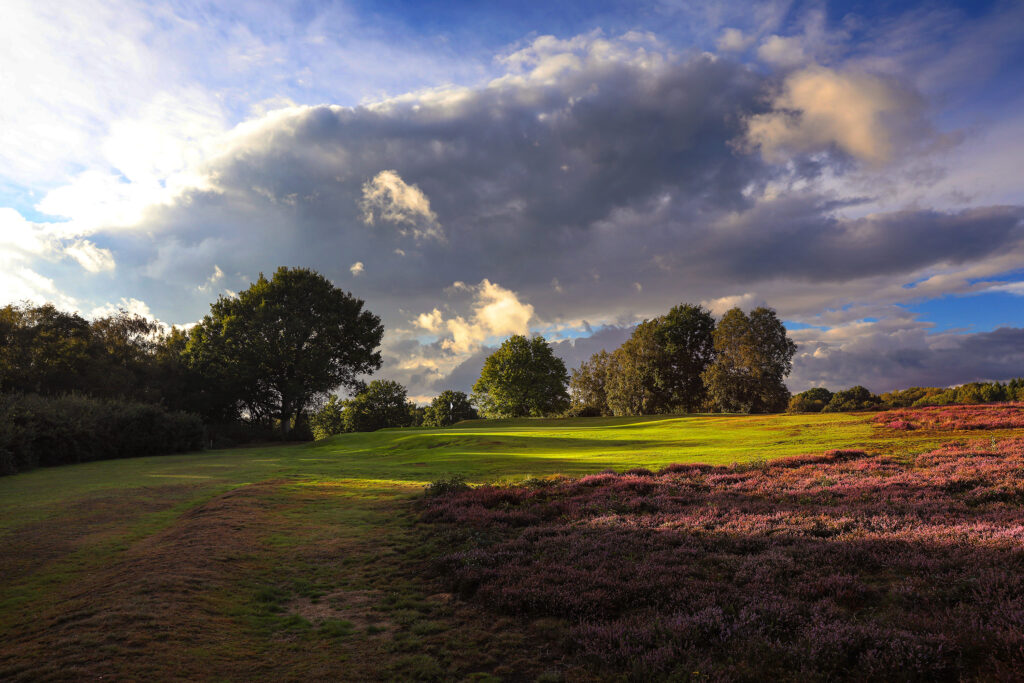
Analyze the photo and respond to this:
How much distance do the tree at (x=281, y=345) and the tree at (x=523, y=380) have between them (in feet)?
88.9

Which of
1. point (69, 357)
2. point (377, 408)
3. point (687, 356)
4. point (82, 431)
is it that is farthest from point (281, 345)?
point (687, 356)

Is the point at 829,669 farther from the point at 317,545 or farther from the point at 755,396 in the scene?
the point at 755,396

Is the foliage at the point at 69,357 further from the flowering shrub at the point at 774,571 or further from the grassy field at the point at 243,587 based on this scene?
the flowering shrub at the point at 774,571

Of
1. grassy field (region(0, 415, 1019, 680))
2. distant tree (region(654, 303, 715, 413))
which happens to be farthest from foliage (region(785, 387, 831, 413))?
grassy field (region(0, 415, 1019, 680))

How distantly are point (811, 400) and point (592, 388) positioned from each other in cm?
3799

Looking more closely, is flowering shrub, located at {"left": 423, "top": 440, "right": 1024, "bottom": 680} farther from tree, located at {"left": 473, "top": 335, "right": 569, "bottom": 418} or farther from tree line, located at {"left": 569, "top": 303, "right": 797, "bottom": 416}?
tree, located at {"left": 473, "top": 335, "right": 569, "bottom": 418}

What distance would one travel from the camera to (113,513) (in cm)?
1515

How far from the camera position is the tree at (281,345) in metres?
58.3

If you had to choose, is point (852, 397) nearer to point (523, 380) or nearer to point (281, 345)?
point (523, 380)

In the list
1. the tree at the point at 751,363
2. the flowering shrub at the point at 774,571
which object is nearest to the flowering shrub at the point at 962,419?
the flowering shrub at the point at 774,571

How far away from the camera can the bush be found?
3042 cm

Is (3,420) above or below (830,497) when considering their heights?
above

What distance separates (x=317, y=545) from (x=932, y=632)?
11.6 meters

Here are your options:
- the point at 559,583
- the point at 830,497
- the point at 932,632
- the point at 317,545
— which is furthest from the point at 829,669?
the point at 317,545
